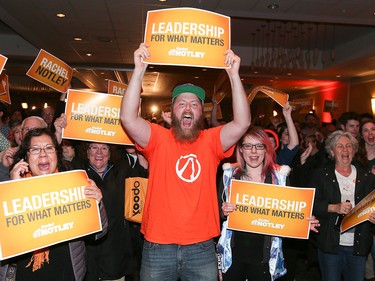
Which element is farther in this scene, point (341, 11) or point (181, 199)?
point (341, 11)

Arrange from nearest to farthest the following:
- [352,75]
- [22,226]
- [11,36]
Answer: [22,226] < [11,36] < [352,75]

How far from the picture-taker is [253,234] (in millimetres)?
2912

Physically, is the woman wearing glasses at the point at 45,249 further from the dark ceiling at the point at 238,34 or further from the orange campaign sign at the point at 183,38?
the dark ceiling at the point at 238,34

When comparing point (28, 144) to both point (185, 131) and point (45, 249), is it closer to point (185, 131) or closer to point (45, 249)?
point (45, 249)

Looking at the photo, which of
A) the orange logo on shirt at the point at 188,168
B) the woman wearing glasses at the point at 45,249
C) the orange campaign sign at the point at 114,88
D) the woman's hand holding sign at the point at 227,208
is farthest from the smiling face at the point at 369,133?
the woman wearing glasses at the point at 45,249

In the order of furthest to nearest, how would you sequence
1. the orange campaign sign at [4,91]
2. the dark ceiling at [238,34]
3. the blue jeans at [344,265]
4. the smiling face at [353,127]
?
the dark ceiling at [238,34] → the smiling face at [353,127] → the orange campaign sign at [4,91] → the blue jeans at [344,265]

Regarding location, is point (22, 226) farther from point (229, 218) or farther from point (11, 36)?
point (11, 36)

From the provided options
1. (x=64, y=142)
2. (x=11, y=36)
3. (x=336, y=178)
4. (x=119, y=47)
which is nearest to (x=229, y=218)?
(x=336, y=178)

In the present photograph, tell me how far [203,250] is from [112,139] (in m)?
1.39

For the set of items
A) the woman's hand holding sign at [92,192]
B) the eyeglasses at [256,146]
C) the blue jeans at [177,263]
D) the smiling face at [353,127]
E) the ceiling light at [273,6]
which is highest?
the ceiling light at [273,6]

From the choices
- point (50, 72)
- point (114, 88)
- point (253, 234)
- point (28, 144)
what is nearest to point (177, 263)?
point (253, 234)

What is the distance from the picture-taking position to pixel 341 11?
285 inches

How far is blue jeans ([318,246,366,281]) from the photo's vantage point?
311 centimetres

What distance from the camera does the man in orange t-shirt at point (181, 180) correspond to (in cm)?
239
